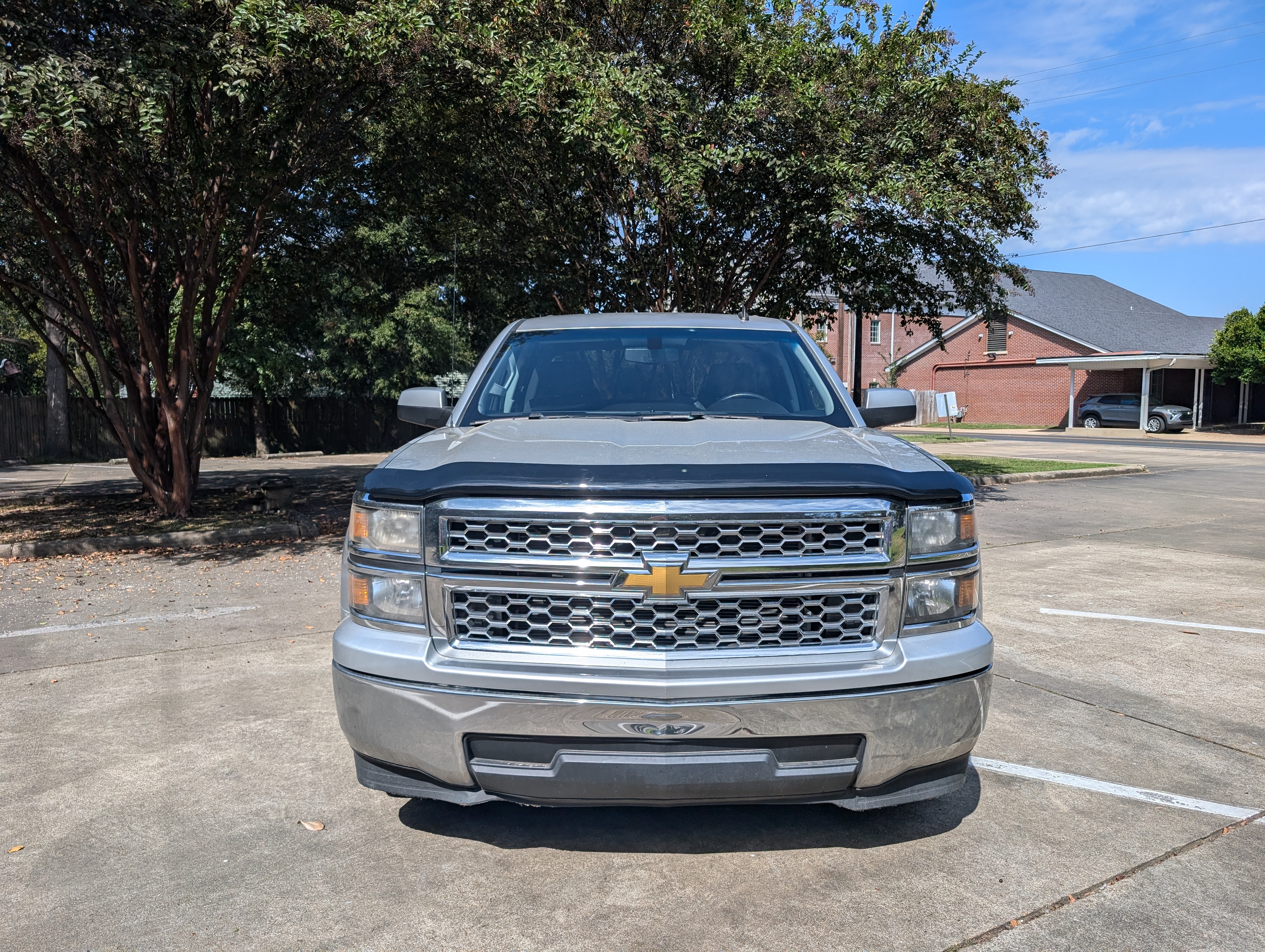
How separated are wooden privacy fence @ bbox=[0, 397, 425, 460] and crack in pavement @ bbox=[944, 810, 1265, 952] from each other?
22854 mm

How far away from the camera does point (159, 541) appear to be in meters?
10.3

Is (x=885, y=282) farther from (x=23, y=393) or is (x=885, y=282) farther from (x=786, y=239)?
(x=23, y=393)

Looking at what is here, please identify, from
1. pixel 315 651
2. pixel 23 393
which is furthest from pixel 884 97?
pixel 23 393

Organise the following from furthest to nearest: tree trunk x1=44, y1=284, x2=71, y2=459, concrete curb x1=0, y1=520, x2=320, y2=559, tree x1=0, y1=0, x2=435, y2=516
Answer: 1. tree trunk x1=44, y1=284, x2=71, y2=459
2. concrete curb x1=0, y1=520, x2=320, y2=559
3. tree x1=0, y1=0, x2=435, y2=516

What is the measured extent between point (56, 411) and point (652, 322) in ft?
83.3

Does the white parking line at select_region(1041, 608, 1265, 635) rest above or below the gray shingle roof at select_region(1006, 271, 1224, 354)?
below

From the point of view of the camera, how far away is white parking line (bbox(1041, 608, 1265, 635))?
647cm

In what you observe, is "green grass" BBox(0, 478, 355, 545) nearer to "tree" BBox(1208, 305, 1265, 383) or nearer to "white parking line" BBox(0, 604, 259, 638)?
"white parking line" BBox(0, 604, 259, 638)

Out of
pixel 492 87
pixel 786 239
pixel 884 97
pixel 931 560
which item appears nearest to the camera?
pixel 931 560

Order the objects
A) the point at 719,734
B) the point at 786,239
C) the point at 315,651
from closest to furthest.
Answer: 1. the point at 719,734
2. the point at 315,651
3. the point at 786,239

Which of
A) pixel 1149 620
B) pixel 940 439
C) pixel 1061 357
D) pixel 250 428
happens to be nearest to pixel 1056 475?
pixel 1149 620

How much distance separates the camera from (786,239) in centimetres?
1593

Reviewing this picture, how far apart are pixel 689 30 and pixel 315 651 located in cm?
1133

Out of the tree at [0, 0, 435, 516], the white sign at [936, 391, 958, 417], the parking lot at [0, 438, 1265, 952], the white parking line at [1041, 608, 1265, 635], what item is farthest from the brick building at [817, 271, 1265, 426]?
the parking lot at [0, 438, 1265, 952]
